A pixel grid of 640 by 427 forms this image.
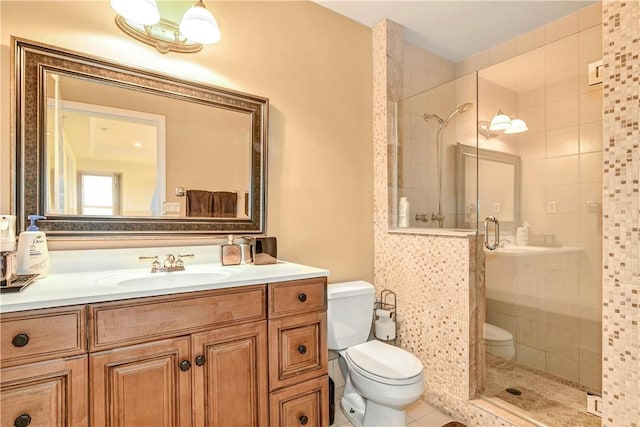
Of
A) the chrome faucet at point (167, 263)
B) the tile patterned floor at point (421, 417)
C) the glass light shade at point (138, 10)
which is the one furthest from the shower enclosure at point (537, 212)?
the glass light shade at point (138, 10)

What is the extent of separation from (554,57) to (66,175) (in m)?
2.71

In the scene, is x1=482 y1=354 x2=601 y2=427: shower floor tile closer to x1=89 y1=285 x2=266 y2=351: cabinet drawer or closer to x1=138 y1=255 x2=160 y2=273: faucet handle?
x1=89 y1=285 x2=266 y2=351: cabinet drawer

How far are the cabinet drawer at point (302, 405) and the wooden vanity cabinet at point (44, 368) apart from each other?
2.26 ft

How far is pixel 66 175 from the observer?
1.40 meters

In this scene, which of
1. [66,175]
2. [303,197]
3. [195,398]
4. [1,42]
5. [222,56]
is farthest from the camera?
[303,197]

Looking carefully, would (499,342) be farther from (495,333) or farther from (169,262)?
(169,262)

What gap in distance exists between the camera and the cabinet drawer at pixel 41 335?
903 mm

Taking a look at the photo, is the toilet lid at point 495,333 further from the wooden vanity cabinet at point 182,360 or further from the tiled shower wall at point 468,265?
the wooden vanity cabinet at point 182,360

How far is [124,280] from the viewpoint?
4.37 feet

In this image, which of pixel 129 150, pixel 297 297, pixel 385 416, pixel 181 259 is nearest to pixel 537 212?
pixel 385 416

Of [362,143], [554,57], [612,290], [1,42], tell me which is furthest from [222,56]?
[612,290]

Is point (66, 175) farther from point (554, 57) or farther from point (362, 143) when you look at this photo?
point (554, 57)

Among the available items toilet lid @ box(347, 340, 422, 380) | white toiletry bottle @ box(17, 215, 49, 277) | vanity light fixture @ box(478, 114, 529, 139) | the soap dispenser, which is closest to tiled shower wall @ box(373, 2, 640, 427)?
toilet lid @ box(347, 340, 422, 380)

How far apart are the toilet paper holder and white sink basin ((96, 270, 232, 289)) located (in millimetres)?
1196
